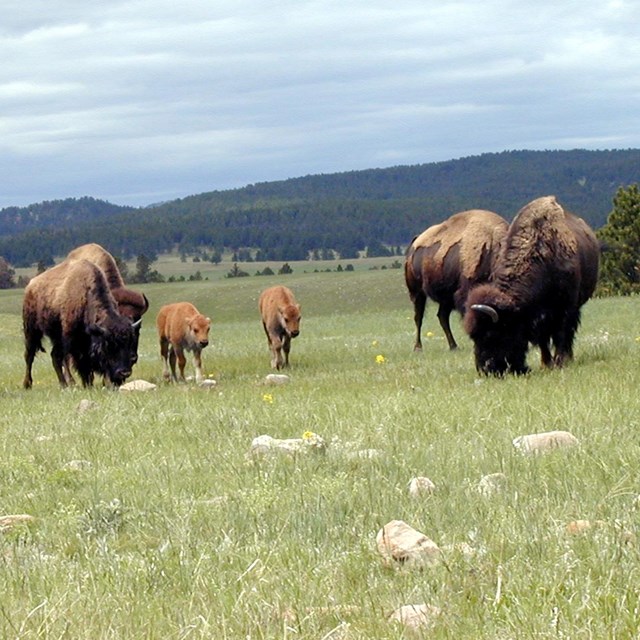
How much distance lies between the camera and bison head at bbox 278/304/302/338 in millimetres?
17766

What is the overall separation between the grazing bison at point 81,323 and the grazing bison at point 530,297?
5.23 meters

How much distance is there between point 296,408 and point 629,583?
607 cm

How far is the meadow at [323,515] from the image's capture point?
13.7 feet

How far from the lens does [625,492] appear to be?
18.4 feet

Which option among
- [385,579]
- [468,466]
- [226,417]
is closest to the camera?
[385,579]

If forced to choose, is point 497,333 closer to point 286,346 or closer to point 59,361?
point 286,346

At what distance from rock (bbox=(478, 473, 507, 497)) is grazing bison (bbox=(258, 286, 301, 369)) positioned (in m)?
11.6

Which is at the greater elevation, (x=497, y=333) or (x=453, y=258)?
(x=453, y=258)

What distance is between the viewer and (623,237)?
66.4m

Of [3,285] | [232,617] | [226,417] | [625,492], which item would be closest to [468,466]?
[625,492]

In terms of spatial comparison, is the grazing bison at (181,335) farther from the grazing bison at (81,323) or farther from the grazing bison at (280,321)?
the grazing bison at (280,321)

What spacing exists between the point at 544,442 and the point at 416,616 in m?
3.21

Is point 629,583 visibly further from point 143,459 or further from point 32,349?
point 32,349

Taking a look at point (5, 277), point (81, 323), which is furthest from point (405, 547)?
point (5, 277)
